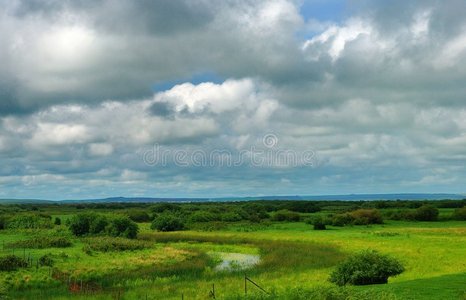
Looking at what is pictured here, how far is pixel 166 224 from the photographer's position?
11662 cm

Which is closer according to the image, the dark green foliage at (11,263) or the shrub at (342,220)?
the dark green foliage at (11,263)

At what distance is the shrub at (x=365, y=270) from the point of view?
37.0 meters

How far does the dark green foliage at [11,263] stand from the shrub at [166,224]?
6271cm

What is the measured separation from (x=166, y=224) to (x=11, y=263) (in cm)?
6588

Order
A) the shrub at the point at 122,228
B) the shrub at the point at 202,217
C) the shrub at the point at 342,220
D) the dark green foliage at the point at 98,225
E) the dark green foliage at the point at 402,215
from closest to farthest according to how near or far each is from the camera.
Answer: the shrub at the point at 122,228, the dark green foliage at the point at 98,225, the shrub at the point at 342,220, the dark green foliage at the point at 402,215, the shrub at the point at 202,217

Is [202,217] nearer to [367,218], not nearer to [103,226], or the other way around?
[103,226]

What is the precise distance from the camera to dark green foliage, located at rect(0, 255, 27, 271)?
1987 inches

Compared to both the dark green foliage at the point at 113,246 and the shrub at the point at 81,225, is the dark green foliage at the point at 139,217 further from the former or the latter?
the dark green foliage at the point at 113,246

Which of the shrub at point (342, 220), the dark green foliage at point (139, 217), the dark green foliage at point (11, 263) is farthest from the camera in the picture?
the dark green foliage at point (139, 217)

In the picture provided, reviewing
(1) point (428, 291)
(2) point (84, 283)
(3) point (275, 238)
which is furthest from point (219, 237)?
(1) point (428, 291)

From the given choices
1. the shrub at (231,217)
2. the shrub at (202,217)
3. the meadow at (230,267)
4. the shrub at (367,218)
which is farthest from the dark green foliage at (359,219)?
the shrub at (202,217)

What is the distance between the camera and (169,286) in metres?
43.9

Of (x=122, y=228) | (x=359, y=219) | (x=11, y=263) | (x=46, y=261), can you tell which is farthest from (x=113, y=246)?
(x=359, y=219)

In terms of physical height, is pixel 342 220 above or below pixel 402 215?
below
